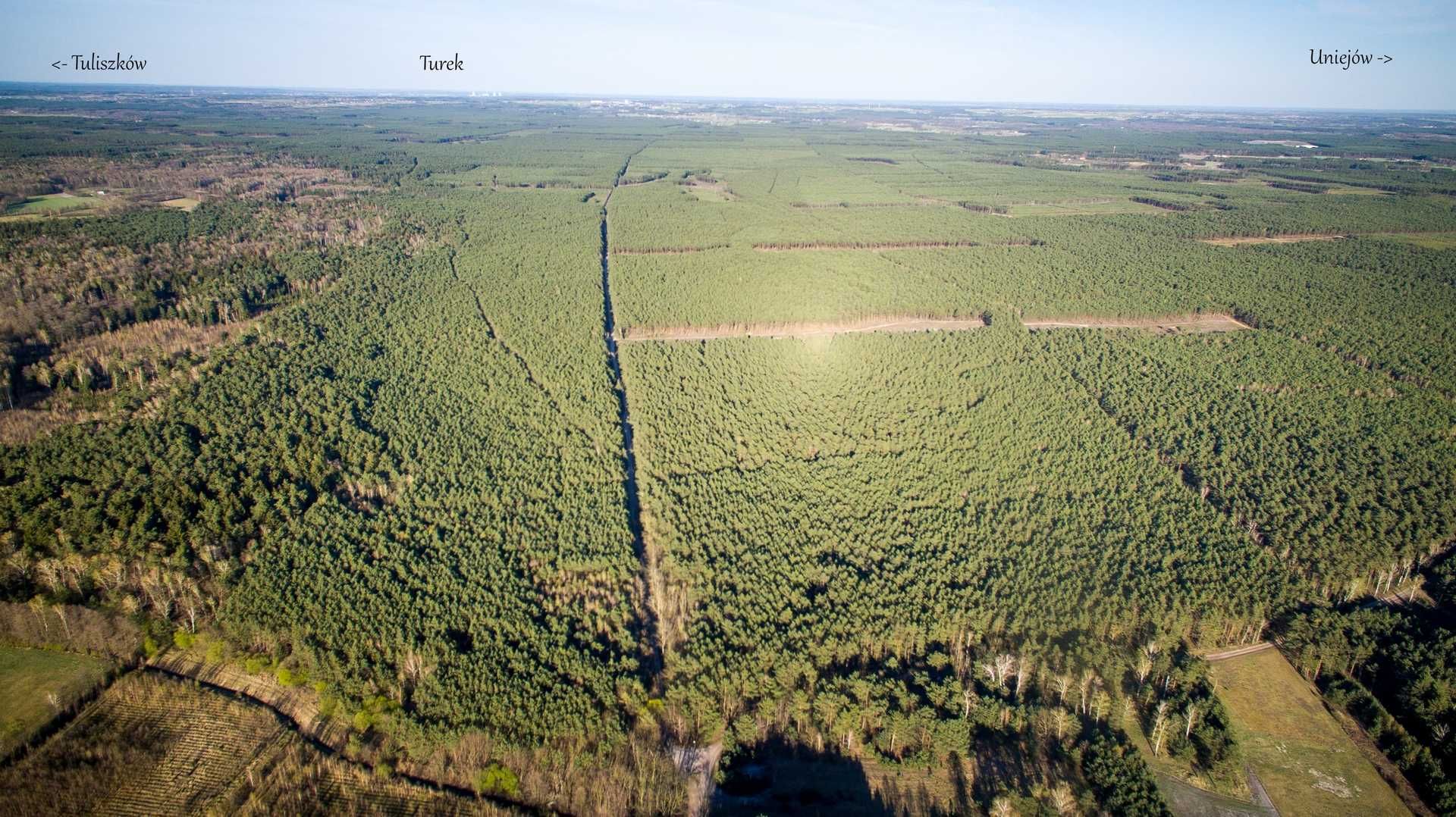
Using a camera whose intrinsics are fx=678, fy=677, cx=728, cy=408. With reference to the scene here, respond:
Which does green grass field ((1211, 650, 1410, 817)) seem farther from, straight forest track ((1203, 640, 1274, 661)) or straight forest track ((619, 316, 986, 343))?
straight forest track ((619, 316, 986, 343))

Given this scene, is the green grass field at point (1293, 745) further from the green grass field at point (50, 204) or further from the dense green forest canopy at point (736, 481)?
the green grass field at point (50, 204)

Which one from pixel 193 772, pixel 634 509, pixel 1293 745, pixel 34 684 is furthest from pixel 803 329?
pixel 34 684

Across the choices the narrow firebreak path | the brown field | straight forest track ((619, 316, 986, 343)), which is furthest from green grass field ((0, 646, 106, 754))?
straight forest track ((619, 316, 986, 343))

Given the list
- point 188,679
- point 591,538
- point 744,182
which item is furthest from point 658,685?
point 744,182

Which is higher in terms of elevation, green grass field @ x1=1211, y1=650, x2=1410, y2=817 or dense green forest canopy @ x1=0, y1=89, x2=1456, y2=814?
dense green forest canopy @ x1=0, y1=89, x2=1456, y2=814

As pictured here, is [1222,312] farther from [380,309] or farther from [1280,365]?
[380,309]

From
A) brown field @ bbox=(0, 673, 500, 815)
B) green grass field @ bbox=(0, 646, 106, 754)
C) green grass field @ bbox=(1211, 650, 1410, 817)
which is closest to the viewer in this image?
brown field @ bbox=(0, 673, 500, 815)

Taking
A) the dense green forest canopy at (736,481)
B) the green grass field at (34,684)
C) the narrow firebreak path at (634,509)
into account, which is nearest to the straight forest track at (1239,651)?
the dense green forest canopy at (736,481)
